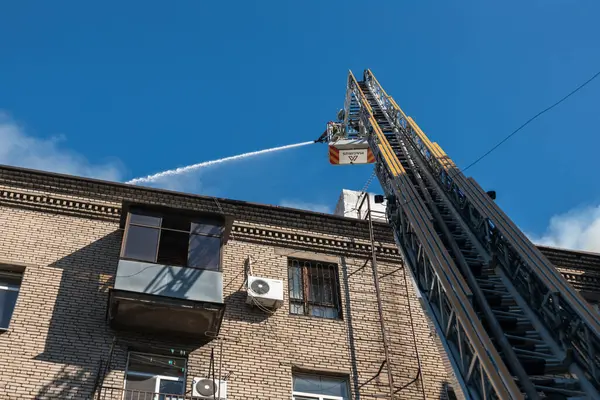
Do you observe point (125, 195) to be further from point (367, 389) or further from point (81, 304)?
point (367, 389)

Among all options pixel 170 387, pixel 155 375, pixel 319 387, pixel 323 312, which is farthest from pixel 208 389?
pixel 323 312

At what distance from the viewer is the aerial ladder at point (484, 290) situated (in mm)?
9734

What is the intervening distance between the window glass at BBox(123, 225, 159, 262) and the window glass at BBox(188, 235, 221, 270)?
2.35ft

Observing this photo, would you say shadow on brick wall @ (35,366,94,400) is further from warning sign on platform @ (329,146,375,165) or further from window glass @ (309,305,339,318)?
warning sign on platform @ (329,146,375,165)

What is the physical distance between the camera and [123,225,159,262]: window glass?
14.8 m

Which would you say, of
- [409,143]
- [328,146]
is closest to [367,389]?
[409,143]

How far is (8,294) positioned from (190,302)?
11.4 ft

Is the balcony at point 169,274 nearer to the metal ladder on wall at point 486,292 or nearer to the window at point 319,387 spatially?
the window at point 319,387

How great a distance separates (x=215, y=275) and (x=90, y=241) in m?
2.75

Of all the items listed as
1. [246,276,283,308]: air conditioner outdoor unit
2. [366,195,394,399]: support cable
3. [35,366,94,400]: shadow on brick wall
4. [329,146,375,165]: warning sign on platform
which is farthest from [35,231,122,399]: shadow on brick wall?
[329,146,375,165]: warning sign on platform

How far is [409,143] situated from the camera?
59.4ft

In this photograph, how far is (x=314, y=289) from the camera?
53.9ft

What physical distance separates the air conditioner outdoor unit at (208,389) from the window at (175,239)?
7.60 feet

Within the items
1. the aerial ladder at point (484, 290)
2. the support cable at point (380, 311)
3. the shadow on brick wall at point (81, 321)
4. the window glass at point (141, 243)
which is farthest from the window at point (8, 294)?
the aerial ladder at point (484, 290)
